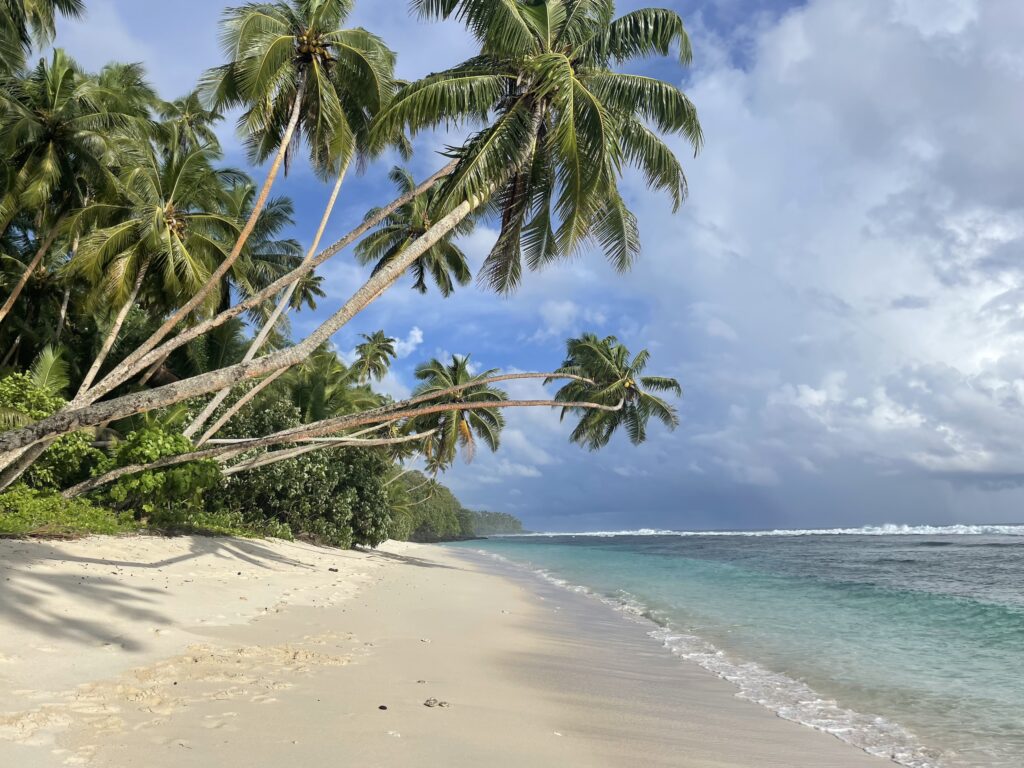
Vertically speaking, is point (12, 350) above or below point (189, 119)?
below

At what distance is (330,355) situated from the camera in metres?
29.0

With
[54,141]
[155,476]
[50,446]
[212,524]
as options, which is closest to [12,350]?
[54,141]

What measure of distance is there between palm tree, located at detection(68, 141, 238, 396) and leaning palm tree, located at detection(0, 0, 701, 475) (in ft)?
20.7

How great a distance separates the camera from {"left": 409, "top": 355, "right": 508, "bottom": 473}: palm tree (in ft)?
88.4

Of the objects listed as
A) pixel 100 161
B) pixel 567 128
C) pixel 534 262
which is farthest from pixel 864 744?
pixel 100 161

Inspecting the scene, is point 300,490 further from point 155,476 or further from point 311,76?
point 311,76

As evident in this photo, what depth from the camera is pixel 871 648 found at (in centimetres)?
999

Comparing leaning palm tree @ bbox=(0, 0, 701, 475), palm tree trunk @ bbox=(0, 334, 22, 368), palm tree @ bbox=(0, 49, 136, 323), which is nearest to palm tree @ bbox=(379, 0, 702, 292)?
leaning palm tree @ bbox=(0, 0, 701, 475)

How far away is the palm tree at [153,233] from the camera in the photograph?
44.1 ft

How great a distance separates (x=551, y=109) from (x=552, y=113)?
0.07 meters

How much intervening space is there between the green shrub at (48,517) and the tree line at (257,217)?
17.6 inches

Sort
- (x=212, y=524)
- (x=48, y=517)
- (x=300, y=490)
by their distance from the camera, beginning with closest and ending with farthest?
1. (x=48, y=517)
2. (x=212, y=524)
3. (x=300, y=490)

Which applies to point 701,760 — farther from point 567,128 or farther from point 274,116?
point 274,116

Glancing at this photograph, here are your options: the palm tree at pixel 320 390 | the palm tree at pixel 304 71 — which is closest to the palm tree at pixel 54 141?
the palm tree at pixel 304 71
